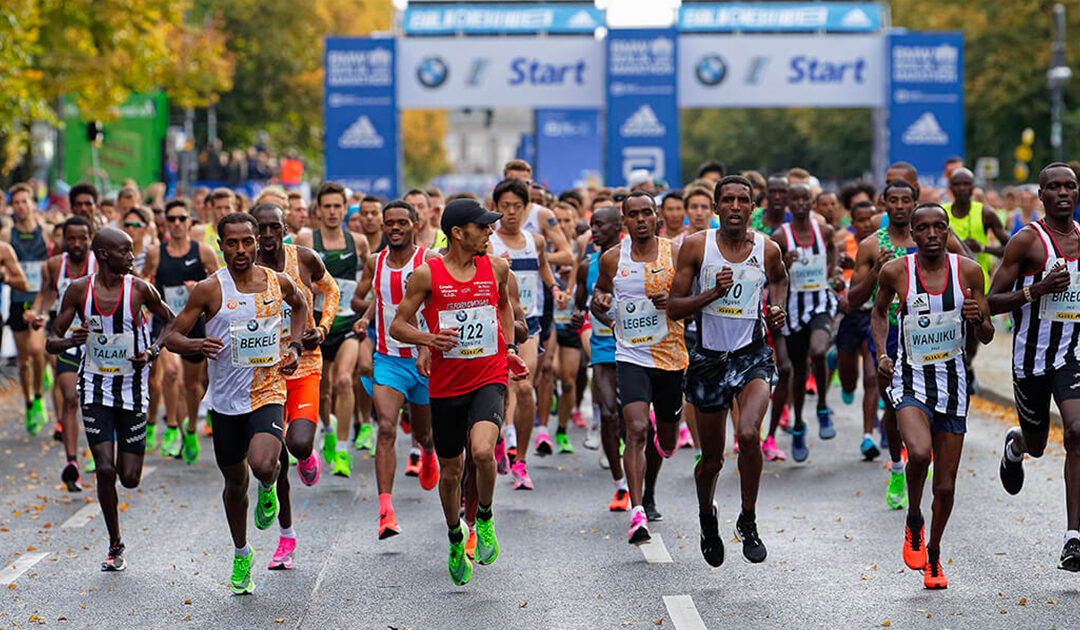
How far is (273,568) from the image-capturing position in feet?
29.0

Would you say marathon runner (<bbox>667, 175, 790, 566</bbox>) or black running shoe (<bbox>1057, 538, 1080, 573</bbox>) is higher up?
marathon runner (<bbox>667, 175, 790, 566</bbox>)

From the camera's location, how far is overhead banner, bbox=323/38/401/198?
32.1 metres

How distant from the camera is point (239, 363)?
8266mm

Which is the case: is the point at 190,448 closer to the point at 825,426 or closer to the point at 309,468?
the point at 309,468

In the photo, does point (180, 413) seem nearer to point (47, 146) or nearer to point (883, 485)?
point (883, 485)

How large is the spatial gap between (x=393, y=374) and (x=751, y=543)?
2.33m

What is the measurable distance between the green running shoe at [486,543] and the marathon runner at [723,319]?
3.31 feet

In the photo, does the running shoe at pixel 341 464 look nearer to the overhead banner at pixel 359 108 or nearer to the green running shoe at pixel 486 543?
the green running shoe at pixel 486 543

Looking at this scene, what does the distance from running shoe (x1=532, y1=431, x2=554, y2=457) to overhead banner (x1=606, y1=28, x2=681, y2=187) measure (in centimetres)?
1944

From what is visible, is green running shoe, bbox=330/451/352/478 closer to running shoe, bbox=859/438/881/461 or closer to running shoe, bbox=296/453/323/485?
running shoe, bbox=296/453/323/485

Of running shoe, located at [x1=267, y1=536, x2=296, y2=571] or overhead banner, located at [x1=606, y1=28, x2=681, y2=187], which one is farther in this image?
overhead banner, located at [x1=606, y1=28, x2=681, y2=187]

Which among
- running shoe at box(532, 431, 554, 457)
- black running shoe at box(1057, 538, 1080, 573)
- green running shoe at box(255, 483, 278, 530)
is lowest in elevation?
running shoe at box(532, 431, 554, 457)

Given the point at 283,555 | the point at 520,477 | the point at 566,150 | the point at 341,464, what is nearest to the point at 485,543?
the point at 283,555

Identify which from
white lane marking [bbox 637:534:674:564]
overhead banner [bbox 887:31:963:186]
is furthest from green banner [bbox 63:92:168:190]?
white lane marking [bbox 637:534:674:564]
